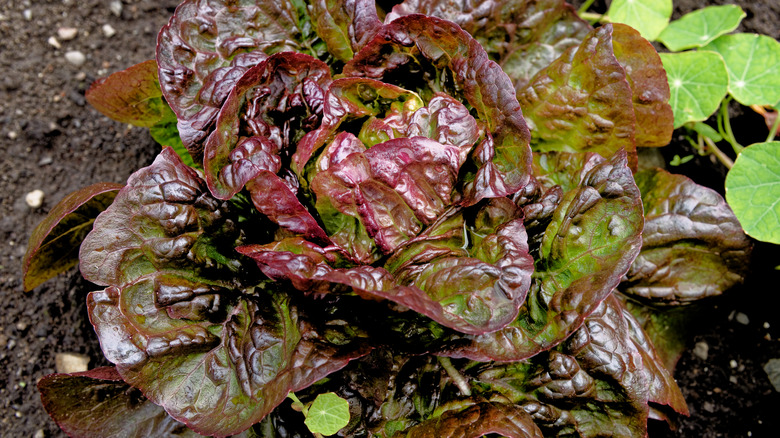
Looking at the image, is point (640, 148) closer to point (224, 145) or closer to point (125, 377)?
point (224, 145)

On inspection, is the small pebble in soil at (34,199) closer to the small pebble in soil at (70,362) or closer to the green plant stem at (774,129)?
the small pebble in soil at (70,362)

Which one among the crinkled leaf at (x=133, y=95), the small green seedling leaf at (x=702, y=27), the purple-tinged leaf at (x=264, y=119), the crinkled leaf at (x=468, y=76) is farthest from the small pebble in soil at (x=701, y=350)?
the crinkled leaf at (x=133, y=95)

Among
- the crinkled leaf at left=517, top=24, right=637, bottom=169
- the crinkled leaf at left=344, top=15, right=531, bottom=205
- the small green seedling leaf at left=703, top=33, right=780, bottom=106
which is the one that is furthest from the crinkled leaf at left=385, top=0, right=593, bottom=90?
the small green seedling leaf at left=703, top=33, right=780, bottom=106

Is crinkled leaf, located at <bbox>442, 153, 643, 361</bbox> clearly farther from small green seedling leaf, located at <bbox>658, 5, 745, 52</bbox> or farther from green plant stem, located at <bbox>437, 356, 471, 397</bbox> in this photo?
small green seedling leaf, located at <bbox>658, 5, 745, 52</bbox>

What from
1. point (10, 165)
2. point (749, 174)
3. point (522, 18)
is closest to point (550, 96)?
point (522, 18)

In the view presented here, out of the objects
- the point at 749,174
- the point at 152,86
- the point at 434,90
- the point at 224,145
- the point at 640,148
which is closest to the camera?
the point at 224,145

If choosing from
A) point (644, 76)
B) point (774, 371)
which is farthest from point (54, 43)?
point (774, 371)
